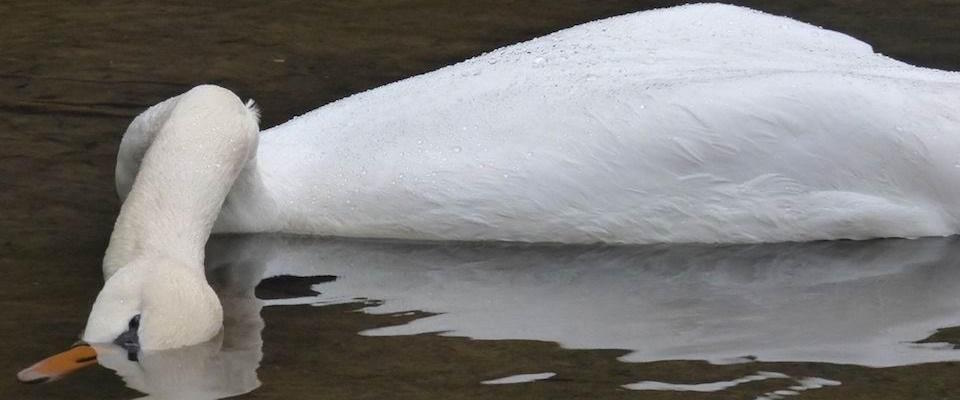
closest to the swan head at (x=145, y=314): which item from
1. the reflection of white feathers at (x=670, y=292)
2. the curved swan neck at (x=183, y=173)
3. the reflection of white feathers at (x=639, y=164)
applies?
the curved swan neck at (x=183, y=173)

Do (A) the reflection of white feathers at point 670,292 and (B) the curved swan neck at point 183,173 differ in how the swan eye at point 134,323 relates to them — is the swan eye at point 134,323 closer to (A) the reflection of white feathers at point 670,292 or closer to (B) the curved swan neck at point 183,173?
(B) the curved swan neck at point 183,173

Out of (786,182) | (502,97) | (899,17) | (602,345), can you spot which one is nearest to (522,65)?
(502,97)

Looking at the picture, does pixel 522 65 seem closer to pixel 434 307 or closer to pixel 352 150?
pixel 352 150

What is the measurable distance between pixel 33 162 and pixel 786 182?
2836mm

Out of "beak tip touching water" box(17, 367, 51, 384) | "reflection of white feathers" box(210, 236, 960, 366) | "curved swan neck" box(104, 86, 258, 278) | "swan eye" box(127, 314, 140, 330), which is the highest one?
"curved swan neck" box(104, 86, 258, 278)

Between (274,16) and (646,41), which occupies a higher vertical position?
(274,16)

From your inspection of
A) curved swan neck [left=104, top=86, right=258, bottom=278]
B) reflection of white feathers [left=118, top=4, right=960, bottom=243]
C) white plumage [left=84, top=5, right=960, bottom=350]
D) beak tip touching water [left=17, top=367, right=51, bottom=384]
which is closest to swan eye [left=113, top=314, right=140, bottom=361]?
beak tip touching water [left=17, top=367, right=51, bottom=384]

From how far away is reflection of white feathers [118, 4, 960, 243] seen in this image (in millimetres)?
7324

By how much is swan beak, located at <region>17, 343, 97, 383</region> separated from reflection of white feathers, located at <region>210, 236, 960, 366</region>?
0.92 m

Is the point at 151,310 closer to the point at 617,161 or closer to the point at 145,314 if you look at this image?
the point at 145,314

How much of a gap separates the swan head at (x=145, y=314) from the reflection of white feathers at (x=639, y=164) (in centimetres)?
131

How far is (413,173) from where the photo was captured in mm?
7387

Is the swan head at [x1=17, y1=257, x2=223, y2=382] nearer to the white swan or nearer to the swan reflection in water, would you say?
the swan reflection in water

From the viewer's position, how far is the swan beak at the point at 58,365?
5938 mm
